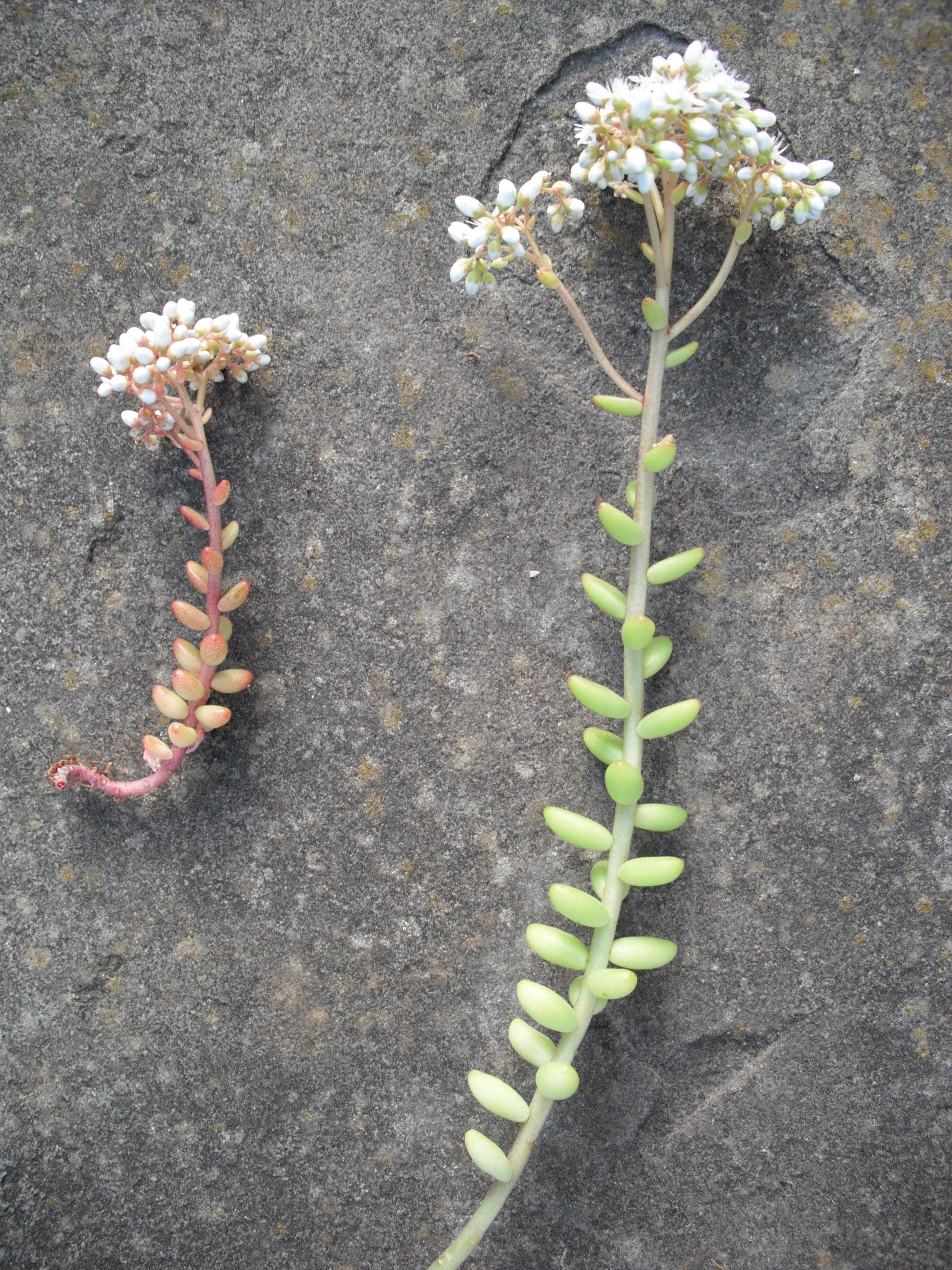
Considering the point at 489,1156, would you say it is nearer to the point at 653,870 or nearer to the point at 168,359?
the point at 653,870

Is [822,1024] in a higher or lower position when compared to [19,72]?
lower

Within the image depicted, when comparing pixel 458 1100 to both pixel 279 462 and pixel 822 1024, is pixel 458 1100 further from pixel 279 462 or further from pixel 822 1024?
pixel 279 462

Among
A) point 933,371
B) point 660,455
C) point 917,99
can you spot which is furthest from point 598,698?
point 917,99

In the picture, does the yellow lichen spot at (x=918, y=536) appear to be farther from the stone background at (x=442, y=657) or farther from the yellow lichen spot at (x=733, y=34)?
the yellow lichen spot at (x=733, y=34)

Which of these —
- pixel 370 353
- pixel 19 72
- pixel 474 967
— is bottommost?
pixel 474 967

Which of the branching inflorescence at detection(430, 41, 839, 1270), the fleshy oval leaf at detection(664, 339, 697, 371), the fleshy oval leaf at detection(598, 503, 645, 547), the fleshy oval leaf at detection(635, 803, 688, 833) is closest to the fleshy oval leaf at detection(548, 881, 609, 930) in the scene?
the branching inflorescence at detection(430, 41, 839, 1270)

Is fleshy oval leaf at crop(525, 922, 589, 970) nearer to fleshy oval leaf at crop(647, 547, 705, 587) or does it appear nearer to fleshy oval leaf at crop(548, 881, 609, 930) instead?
fleshy oval leaf at crop(548, 881, 609, 930)

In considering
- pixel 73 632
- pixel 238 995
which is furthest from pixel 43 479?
pixel 238 995
